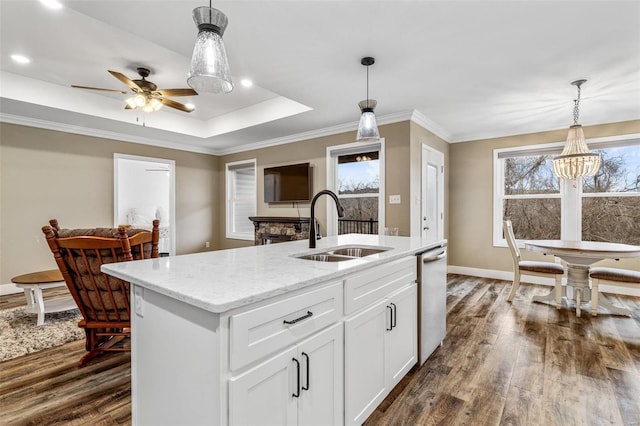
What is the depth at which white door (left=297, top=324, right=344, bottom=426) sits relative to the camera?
1193mm

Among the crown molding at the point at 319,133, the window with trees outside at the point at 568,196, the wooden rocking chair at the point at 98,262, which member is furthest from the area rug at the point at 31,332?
the window with trees outside at the point at 568,196

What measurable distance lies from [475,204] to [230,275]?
4.98m

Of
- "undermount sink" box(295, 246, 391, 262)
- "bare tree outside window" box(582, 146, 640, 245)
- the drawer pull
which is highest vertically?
"bare tree outside window" box(582, 146, 640, 245)

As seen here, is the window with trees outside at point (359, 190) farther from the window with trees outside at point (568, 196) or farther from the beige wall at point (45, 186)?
the beige wall at point (45, 186)

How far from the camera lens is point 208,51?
138cm

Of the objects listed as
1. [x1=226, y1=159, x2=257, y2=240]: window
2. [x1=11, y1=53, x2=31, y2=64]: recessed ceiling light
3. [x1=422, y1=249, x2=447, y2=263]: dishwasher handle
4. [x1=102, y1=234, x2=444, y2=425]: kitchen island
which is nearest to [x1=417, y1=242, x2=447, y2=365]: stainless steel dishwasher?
[x1=422, y1=249, x2=447, y2=263]: dishwasher handle

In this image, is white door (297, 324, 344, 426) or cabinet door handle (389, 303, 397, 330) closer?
white door (297, 324, 344, 426)

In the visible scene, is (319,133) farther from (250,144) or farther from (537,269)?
(537,269)

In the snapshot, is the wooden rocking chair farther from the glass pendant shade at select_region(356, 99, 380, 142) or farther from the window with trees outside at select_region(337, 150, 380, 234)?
the window with trees outside at select_region(337, 150, 380, 234)

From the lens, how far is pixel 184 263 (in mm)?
1544

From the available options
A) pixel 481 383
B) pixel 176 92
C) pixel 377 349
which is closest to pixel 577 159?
pixel 481 383

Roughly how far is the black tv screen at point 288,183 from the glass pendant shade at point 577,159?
3.38 m

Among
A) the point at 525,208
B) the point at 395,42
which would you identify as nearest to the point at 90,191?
the point at 395,42

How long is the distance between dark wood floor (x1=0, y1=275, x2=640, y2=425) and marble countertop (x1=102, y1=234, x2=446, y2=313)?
0.92 m
